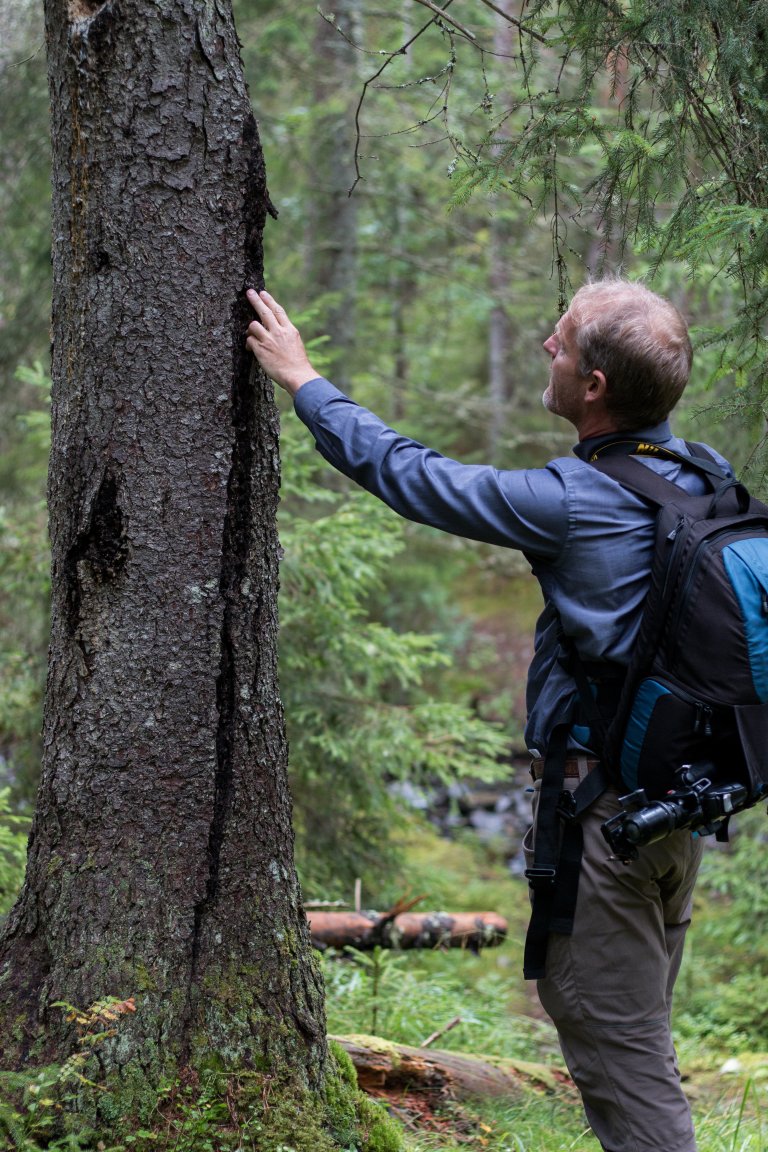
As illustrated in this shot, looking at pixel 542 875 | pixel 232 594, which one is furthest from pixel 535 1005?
pixel 232 594

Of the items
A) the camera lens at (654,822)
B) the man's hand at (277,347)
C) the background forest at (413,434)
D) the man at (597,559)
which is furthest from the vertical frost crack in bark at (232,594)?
the camera lens at (654,822)

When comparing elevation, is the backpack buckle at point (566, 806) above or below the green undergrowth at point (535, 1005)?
above

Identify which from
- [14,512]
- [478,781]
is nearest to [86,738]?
[14,512]

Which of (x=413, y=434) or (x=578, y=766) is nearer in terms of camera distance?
(x=578, y=766)

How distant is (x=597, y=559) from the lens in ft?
8.30

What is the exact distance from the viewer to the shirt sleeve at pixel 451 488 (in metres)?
2.50

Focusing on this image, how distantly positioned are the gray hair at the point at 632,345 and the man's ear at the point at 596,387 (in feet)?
0.04

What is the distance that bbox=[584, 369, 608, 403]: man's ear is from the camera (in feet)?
8.59

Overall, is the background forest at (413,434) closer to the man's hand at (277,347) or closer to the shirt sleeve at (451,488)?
the man's hand at (277,347)

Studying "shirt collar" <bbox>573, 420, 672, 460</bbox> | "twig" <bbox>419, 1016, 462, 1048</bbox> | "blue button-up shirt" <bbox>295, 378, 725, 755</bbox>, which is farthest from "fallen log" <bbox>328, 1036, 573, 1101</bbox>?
"shirt collar" <bbox>573, 420, 672, 460</bbox>

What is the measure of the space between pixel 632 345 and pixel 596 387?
15cm

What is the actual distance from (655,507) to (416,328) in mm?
16618

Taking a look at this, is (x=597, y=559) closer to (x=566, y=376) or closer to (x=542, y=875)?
(x=566, y=376)

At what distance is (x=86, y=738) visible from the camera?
2.71 meters
